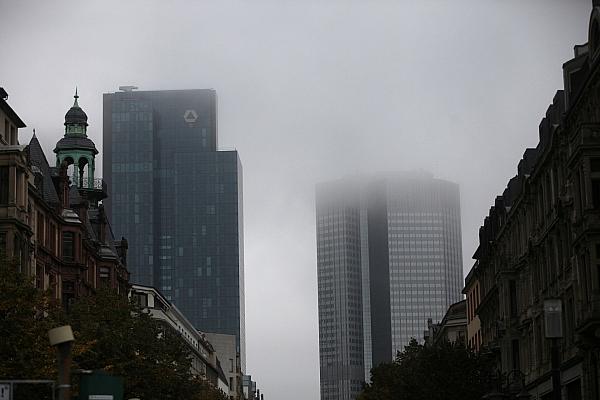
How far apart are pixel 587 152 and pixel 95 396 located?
32.5 m

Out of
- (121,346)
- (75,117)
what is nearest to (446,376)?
(121,346)

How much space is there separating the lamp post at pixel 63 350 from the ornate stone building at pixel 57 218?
32.8m

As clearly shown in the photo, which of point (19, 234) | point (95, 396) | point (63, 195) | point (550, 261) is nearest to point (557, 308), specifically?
point (95, 396)

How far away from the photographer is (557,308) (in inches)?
1398

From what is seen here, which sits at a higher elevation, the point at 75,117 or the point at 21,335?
the point at 75,117

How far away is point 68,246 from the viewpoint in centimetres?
9775

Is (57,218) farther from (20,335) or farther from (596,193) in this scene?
(596,193)

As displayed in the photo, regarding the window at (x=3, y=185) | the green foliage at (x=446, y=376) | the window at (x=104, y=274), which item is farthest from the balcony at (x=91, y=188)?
the window at (x=3, y=185)

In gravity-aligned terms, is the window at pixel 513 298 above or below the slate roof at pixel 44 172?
below

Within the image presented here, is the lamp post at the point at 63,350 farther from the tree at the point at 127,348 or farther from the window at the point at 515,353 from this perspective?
the window at the point at 515,353

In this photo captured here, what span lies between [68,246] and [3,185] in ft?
62.1

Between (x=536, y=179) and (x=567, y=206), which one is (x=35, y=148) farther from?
(x=567, y=206)

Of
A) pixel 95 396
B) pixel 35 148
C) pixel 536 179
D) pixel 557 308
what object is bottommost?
pixel 95 396

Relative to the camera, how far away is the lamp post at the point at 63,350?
26.6m
